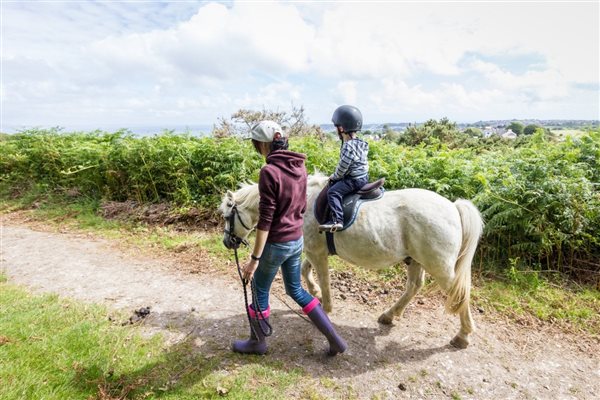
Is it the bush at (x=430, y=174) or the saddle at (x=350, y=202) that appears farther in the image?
the bush at (x=430, y=174)

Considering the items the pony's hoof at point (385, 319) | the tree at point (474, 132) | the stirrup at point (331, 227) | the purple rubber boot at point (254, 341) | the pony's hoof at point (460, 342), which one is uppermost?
the tree at point (474, 132)

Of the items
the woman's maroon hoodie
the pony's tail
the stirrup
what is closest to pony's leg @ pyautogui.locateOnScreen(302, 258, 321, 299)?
the stirrup

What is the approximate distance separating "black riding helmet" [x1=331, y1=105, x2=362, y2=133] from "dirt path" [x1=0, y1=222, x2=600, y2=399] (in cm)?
247

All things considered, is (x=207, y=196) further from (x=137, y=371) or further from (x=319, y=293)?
(x=137, y=371)

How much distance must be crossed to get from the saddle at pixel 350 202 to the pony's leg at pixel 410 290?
3.40 ft

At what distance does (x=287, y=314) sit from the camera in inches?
188

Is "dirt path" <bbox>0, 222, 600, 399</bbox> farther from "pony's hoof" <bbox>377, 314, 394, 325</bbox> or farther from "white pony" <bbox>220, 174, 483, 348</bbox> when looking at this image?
"white pony" <bbox>220, 174, 483, 348</bbox>

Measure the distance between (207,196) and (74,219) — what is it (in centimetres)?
352

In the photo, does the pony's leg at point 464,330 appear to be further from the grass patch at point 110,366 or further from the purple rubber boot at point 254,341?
the purple rubber boot at point 254,341

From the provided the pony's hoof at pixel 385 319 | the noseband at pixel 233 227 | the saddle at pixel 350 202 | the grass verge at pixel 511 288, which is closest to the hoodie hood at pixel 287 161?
the saddle at pixel 350 202

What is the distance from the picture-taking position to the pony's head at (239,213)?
396cm

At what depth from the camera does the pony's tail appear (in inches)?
152

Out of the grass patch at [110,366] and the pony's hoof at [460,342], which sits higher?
the grass patch at [110,366]

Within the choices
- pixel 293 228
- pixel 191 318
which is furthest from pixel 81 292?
pixel 293 228
